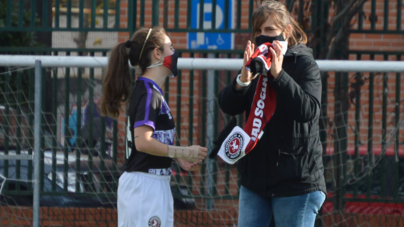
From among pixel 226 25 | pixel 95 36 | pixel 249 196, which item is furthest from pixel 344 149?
pixel 95 36

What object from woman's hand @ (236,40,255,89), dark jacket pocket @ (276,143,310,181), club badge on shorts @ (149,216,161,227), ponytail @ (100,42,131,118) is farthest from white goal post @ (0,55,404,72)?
club badge on shorts @ (149,216,161,227)

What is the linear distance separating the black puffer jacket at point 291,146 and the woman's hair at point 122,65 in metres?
0.56

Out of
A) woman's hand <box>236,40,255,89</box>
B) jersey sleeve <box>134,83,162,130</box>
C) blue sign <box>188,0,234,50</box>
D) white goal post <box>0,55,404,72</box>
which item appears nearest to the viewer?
woman's hand <box>236,40,255,89</box>

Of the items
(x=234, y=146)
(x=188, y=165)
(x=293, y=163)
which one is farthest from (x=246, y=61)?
(x=188, y=165)

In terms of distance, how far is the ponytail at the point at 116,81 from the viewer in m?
2.94

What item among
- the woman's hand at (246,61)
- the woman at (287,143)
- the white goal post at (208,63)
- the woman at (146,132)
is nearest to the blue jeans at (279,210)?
the woman at (287,143)

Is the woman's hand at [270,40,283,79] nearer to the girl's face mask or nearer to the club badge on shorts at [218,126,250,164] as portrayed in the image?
the club badge on shorts at [218,126,250,164]

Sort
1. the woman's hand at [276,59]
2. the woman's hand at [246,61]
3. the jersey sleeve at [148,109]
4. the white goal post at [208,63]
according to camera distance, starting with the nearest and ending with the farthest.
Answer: the woman's hand at [276,59]
the woman's hand at [246,61]
the jersey sleeve at [148,109]
the white goal post at [208,63]

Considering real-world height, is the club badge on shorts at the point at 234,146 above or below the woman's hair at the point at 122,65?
below

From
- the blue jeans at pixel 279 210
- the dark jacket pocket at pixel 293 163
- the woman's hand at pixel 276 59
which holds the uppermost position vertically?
the woman's hand at pixel 276 59

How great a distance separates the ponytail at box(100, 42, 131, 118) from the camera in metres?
2.94

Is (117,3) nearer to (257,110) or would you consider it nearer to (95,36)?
(95,36)

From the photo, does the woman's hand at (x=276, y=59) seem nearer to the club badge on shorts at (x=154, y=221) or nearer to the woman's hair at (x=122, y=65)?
→ the woman's hair at (x=122, y=65)

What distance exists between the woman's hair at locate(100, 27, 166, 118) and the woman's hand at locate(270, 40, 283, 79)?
0.80 m
